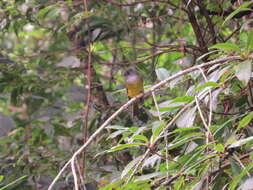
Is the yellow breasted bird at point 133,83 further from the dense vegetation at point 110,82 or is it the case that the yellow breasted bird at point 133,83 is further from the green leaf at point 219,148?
the green leaf at point 219,148

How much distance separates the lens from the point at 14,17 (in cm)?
183

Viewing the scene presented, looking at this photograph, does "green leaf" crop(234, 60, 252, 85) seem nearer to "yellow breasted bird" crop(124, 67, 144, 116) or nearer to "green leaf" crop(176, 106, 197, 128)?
"green leaf" crop(176, 106, 197, 128)

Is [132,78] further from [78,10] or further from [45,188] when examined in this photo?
[45,188]

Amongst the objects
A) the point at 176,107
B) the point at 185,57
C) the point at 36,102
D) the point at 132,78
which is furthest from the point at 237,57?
the point at 36,102

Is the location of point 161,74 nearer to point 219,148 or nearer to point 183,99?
point 183,99

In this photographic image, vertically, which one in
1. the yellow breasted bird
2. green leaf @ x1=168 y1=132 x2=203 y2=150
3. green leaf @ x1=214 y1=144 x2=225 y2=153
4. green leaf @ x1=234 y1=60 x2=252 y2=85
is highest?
green leaf @ x1=234 y1=60 x2=252 y2=85

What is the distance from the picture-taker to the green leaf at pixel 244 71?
3.06 ft

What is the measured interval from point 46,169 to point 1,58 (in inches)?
20.5

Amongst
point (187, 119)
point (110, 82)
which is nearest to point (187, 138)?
point (187, 119)

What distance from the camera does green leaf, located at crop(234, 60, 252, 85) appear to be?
3.06 feet

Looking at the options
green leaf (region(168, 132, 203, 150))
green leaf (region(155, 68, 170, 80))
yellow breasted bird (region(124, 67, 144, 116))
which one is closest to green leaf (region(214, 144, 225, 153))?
green leaf (region(168, 132, 203, 150))

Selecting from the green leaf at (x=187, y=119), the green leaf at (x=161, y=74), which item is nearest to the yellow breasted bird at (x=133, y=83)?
the green leaf at (x=161, y=74)

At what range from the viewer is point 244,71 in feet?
3.11

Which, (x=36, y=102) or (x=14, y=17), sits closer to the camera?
(x=14, y=17)
